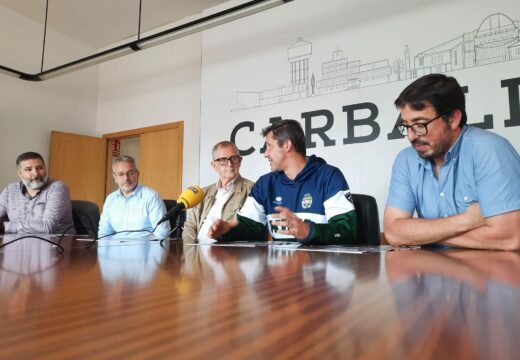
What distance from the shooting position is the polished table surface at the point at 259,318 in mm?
143

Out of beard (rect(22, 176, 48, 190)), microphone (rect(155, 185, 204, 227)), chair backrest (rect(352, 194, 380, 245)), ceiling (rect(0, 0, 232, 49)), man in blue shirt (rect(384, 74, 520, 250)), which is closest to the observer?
man in blue shirt (rect(384, 74, 520, 250))

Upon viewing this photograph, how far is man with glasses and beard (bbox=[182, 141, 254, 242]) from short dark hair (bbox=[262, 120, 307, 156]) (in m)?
0.51

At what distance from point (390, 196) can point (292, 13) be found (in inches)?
103

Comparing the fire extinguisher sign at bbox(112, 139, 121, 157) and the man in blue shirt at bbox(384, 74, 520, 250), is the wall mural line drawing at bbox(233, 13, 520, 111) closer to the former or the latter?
the man in blue shirt at bbox(384, 74, 520, 250)

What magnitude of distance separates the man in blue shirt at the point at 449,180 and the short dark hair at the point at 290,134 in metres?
0.52

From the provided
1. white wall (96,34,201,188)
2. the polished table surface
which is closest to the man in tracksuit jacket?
the polished table surface

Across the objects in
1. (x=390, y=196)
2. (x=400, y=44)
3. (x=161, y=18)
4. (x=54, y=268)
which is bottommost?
(x=54, y=268)

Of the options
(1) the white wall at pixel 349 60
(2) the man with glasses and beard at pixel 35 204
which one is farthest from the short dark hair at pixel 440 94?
(2) the man with glasses and beard at pixel 35 204

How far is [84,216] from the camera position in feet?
8.39

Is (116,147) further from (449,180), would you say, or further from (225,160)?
(449,180)

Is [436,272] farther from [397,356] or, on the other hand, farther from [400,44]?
[400,44]

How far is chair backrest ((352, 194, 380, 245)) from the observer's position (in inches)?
58.2

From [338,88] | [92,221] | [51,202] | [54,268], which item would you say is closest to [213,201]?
[92,221]

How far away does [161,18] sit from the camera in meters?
4.36
